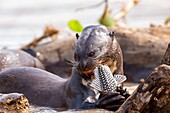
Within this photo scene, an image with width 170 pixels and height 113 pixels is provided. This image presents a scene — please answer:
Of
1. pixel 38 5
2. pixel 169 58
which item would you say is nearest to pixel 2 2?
pixel 38 5

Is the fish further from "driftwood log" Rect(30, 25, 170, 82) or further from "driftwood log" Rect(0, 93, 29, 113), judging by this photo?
"driftwood log" Rect(30, 25, 170, 82)

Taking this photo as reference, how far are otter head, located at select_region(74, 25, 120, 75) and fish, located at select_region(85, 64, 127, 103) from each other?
0.28 ft

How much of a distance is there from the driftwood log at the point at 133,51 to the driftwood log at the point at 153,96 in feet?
11.3

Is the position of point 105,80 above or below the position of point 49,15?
above

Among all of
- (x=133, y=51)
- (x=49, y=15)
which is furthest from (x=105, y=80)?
(x=49, y=15)

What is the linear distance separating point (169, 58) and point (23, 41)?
6.22 m

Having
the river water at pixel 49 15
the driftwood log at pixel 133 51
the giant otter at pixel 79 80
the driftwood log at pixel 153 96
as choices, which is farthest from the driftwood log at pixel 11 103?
the river water at pixel 49 15

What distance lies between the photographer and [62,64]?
9.25 meters

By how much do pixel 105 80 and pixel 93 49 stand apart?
12.4 inches

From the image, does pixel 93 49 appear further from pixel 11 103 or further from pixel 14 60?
pixel 14 60

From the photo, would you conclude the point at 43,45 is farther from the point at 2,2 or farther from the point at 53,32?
the point at 2,2

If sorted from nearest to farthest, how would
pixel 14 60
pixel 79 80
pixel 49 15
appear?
1. pixel 79 80
2. pixel 14 60
3. pixel 49 15

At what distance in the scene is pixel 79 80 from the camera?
5.76 m

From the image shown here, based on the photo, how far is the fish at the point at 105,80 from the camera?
5355mm
